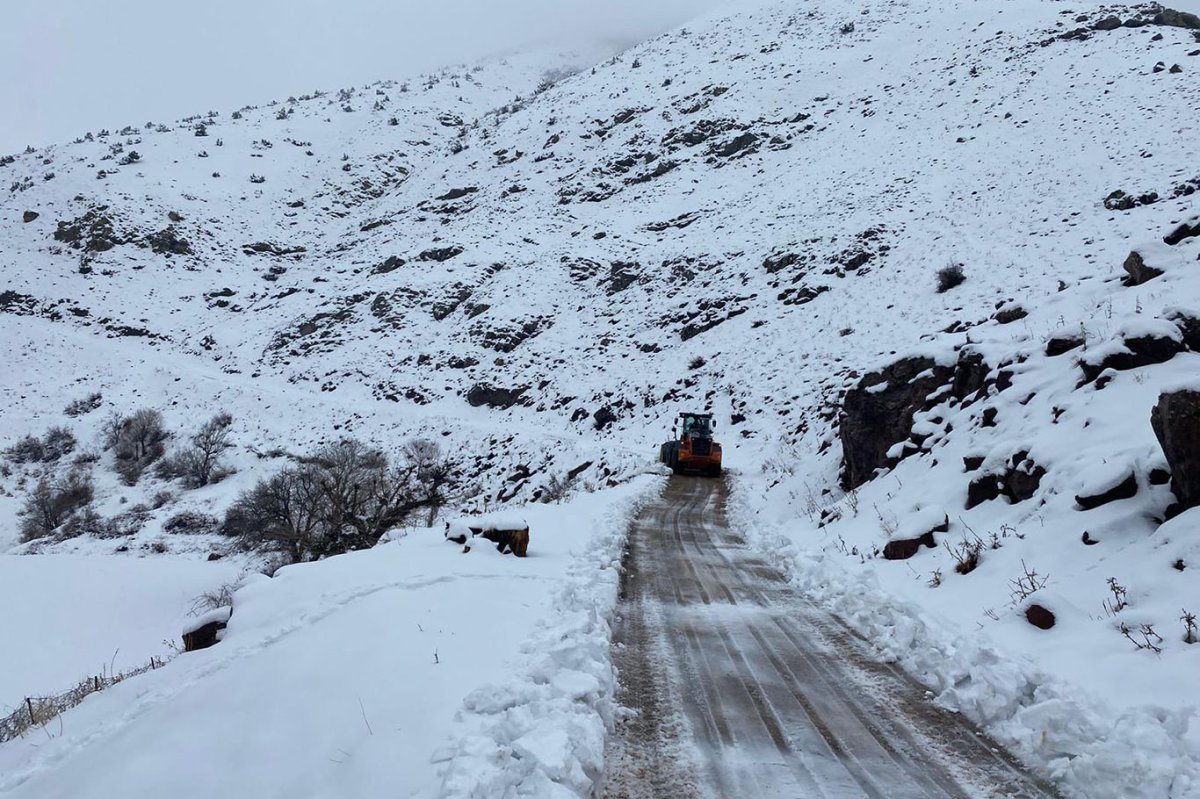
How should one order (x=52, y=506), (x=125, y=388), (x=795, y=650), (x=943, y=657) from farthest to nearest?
(x=125, y=388) < (x=52, y=506) < (x=795, y=650) < (x=943, y=657)

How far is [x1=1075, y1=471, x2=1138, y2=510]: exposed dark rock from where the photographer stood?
5406mm

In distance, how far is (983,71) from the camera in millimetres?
43469

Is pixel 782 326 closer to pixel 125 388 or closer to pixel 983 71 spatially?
pixel 983 71

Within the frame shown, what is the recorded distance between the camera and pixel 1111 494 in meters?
5.52

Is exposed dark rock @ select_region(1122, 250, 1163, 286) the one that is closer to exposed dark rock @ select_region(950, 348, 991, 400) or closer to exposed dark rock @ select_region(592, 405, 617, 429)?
exposed dark rock @ select_region(950, 348, 991, 400)

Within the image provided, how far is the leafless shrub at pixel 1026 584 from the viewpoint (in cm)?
511

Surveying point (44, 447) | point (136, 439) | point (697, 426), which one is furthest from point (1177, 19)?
point (44, 447)

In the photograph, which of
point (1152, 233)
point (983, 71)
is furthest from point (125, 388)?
point (983, 71)

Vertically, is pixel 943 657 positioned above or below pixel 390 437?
below

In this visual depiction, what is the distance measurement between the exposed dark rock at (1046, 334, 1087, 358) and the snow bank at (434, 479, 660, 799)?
7576 millimetres

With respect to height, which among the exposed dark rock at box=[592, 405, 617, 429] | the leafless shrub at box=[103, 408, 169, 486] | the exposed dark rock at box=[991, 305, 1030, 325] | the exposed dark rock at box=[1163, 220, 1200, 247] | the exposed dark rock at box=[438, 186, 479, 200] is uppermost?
the exposed dark rock at box=[438, 186, 479, 200]

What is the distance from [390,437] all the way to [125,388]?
61.1 feet

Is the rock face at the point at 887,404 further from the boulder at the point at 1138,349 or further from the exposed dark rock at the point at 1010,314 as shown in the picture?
the boulder at the point at 1138,349

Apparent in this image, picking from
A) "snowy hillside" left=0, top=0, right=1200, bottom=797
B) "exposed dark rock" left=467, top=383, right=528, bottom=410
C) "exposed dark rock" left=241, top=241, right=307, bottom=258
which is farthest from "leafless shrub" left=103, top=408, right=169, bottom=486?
"exposed dark rock" left=241, top=241, right=307, bottom=258
